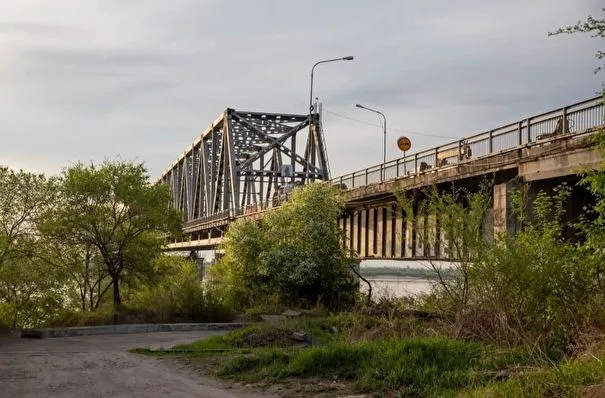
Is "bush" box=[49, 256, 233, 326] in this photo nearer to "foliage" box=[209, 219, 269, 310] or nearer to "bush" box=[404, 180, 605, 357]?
"foliage" box=[209, 219, 269, 310]

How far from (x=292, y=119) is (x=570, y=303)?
253 ft

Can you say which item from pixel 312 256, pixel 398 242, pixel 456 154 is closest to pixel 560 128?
pixel 456 154

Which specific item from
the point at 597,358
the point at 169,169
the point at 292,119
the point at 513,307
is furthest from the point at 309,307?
the point at 169,169

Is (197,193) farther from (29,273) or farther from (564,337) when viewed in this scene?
(564,337)

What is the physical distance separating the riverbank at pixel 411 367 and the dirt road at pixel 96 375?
0.72m

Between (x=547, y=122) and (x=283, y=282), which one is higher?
(x=547, y=122)

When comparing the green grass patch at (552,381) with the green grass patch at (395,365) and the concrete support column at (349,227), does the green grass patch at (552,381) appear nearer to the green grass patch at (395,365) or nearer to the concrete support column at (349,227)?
the green grass patch at (395,365)

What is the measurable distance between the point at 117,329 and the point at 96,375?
11.3 m

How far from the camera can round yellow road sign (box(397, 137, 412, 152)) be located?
40.0 m

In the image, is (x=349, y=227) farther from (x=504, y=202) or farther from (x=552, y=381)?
(x=552, y=381)

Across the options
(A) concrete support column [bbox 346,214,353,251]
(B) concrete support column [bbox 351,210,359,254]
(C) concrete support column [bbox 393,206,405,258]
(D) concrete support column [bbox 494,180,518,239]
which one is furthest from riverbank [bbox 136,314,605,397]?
(A) concrete support column [bbox 346,214,353,251]

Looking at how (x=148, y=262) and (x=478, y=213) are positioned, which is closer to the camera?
(x=478, y=213)

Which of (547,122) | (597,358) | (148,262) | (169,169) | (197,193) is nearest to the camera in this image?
(597,358)

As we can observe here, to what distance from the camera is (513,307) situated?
1170 centimetres
